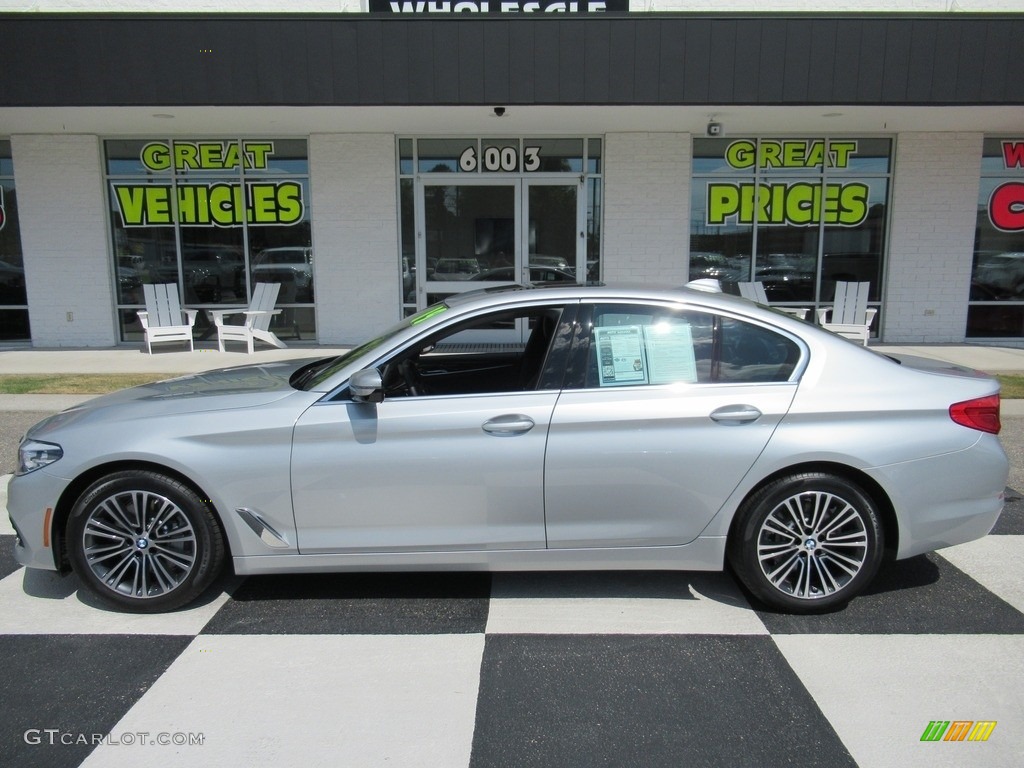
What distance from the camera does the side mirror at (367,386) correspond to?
141 inches

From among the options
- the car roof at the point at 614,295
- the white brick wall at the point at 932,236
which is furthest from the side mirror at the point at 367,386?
the white brick wall at the point at 932,236

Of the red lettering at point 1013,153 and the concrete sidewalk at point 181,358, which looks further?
the red lettering at point 1013,153

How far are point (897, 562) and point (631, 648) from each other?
197cm

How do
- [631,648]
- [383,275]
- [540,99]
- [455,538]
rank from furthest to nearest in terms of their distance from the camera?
[383,275] < [540,99] < [455,538] < [631,648]

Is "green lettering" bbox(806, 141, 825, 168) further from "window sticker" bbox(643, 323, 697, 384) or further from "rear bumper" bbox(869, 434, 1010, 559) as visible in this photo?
"window sticker" bbox(643, 323, 697, 384)

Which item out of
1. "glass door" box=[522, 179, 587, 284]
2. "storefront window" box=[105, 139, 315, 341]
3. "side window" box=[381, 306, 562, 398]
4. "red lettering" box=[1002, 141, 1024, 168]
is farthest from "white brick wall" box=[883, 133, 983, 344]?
"storefront window" box=[105, 139, 315, 341]

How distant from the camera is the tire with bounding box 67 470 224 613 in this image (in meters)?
3.66

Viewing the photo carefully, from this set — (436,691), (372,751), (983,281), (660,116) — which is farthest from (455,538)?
(983,281)

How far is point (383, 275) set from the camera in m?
12.6

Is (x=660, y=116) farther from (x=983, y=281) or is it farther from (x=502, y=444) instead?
(x=502, y=444)

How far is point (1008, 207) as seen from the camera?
41.2ft

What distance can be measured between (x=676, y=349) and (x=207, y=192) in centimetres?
1115

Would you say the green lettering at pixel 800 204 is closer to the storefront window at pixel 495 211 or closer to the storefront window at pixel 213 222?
the storefront window at pixel 495 211

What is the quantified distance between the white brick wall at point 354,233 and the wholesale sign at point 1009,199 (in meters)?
9.77
